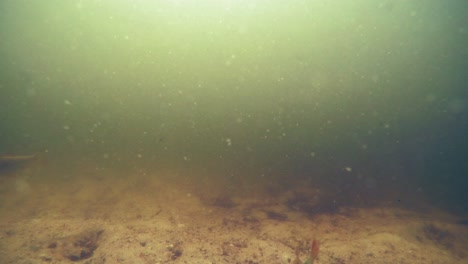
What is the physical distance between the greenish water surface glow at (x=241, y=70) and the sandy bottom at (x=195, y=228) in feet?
23.8

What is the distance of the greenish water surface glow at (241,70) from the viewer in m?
17.7

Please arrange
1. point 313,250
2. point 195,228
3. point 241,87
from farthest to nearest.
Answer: point 241,87 → point 195,228 → point 313,250

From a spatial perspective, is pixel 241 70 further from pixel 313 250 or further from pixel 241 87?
pixel 313 250

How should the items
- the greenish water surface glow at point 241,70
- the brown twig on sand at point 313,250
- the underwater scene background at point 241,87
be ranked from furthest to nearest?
1. the greenish water surface glow at point 241,70
2. the underwater scene background at point 241,87
3. the brown twig on sand at point 313,250

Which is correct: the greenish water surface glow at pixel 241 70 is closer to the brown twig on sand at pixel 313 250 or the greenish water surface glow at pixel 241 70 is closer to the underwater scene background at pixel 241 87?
the underwater scene background at pixel 241 87

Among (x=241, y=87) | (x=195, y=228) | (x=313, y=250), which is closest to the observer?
(x=313, y=250)

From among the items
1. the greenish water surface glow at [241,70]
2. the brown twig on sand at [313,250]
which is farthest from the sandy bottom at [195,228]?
the greenish water surface glow at [241,70]

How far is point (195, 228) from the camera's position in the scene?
4.67 metres

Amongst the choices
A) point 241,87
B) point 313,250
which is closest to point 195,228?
point 313,250

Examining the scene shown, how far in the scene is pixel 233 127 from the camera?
68.1 feet

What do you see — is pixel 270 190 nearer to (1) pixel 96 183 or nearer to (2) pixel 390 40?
(1) pixel 96 183

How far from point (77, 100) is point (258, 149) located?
832 inches

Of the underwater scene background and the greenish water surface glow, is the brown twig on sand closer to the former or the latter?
the underwater scene background

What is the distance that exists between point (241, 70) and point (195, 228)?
2386cm
